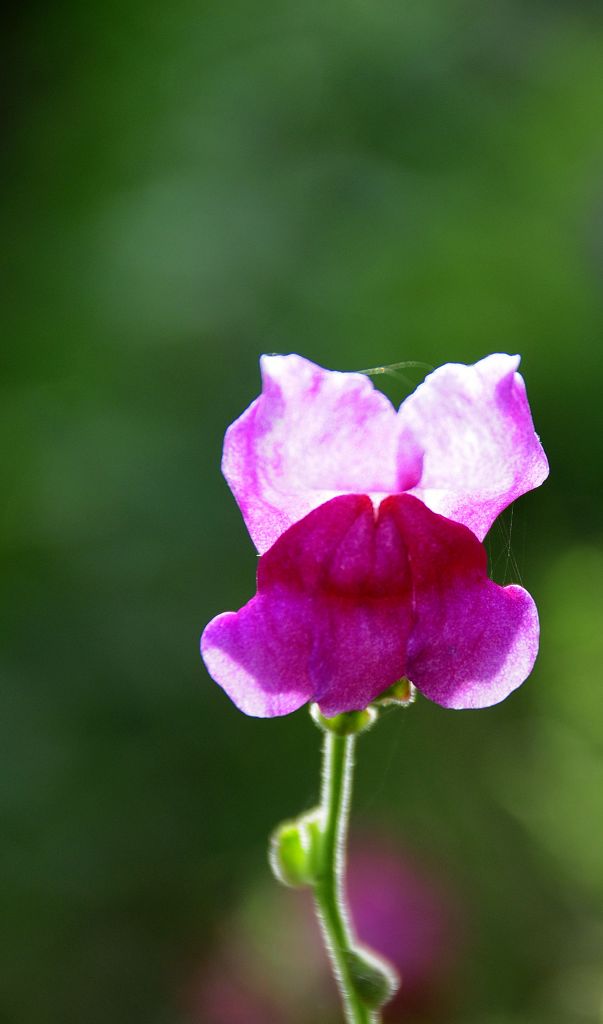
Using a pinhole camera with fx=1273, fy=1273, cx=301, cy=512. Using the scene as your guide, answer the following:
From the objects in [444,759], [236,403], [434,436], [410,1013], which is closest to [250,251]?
[236,403]

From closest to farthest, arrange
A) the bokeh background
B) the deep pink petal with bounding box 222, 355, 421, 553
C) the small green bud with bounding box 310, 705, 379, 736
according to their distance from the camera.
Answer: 1. the deep pink petal with bounding box 222, 355, 421, 553
2. the small green bud with bounding box 310, 705, 379, 736
3. the bokeh background

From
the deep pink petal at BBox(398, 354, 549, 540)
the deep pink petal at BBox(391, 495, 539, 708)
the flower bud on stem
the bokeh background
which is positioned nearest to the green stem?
the flower bud on stem

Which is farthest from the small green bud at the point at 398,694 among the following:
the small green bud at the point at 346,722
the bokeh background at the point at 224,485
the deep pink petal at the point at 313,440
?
A: the bokeh background at the point at 224,485

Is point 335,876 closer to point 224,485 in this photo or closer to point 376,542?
point 376,542

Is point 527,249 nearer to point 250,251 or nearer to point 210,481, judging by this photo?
point 250,251

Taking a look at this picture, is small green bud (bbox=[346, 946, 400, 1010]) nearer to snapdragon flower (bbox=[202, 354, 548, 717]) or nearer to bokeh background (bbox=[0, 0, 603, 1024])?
snapdragon flower (bbox=[202, 354, 548, 717])

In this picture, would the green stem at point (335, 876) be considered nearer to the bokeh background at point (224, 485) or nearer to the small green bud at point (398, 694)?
the small green bud at point (398, 694)
